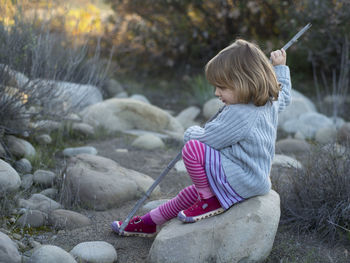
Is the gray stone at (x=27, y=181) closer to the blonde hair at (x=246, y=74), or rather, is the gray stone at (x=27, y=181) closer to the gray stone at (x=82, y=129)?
the gray stone at (x=82, y=129)

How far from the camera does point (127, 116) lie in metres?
6.22

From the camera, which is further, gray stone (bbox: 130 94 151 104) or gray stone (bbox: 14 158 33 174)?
gray stone (bbox: 130 94 151 104)

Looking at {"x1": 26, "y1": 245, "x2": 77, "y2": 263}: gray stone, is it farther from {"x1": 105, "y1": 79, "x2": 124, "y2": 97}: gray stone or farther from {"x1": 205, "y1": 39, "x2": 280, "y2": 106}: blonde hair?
{"x1": 105, "y1": 79, "x2": 124, "y2": 97}: gray stone

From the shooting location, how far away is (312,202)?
335 centimetres

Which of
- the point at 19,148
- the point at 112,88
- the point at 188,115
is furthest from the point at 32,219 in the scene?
the point at 112,88

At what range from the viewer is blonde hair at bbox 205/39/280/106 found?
269 centimetres

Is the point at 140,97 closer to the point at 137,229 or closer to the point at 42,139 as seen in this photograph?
the point at 42,139

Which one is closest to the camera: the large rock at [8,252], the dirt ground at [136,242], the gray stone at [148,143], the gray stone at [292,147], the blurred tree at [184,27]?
the large rock at [8,252]

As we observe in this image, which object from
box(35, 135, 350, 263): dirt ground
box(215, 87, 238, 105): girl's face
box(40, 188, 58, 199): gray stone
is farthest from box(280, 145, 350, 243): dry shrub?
box(40, 188, 58, 199): gray stone

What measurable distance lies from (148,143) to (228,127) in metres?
2.72

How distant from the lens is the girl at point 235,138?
271cm

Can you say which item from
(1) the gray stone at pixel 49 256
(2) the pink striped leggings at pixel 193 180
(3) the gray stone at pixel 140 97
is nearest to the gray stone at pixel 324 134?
(3) the gray stone at pixel 140 97

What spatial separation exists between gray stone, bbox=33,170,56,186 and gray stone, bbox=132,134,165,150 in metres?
1.56

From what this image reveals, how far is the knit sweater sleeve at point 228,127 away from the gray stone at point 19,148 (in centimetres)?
221
